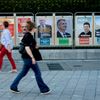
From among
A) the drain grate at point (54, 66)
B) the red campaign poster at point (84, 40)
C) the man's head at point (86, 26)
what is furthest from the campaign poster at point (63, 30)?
the drain grate at point (54, 66)

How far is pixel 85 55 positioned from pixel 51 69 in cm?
408

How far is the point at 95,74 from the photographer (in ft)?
48.4

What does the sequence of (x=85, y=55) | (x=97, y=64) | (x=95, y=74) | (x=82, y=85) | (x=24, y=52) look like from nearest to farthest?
(x=24, y=52) → (x=82, y=85) → (x=95, y=74) → (x=97, y=64) → (x=85, y=55)

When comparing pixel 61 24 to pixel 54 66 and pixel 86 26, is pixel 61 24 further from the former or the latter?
pixel 54 66

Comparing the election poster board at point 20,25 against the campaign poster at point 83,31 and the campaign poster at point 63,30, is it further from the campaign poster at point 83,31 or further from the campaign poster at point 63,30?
the campaign poster at point 83,31

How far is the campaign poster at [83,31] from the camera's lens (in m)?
20.6

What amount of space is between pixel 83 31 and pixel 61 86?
28.3ft

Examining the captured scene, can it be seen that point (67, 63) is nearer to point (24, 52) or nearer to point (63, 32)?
point (63, 32)

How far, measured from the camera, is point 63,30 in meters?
20.7

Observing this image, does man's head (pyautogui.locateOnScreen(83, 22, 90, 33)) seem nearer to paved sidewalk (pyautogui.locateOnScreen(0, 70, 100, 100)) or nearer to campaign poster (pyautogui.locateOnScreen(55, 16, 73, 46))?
campaign poster (pyautogui.locateOnScreen(55, 16, 73, 46))

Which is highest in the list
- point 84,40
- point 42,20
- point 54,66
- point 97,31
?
point 42,20

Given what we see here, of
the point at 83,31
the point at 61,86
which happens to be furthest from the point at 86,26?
the point at 61,86

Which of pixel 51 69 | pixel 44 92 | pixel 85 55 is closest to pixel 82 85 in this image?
pixel 44 92

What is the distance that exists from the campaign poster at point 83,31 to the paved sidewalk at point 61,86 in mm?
5176
